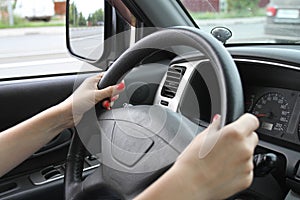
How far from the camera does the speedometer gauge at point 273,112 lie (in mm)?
1319

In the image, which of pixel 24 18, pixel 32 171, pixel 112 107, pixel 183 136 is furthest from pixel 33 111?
pixel 24 18

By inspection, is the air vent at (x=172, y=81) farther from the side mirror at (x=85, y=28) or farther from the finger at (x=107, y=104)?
the side mirror at (x=85, y=28)

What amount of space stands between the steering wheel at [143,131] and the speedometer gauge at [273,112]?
0.40 meters

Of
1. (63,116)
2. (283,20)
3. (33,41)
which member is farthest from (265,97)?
(33,41)

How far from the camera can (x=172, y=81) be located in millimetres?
1560

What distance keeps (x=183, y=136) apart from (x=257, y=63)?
1.83 ft

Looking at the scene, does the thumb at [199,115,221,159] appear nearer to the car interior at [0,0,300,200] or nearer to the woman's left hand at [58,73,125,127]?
the car interior at [0,0,300,200]

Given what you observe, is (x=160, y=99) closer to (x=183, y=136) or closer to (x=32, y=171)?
(x=183, y=136)

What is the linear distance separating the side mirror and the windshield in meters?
0.47

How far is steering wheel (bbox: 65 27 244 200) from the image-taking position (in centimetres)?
83


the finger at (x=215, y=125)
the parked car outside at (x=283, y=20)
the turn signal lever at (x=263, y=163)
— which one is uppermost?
the parked car outside at (x=283, y=20)

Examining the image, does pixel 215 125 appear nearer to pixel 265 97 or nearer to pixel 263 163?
pixel 263 163

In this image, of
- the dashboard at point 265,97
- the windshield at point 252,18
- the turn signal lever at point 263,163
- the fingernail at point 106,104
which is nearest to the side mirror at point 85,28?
the windshield at point 252,18

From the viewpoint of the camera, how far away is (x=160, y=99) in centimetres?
152
